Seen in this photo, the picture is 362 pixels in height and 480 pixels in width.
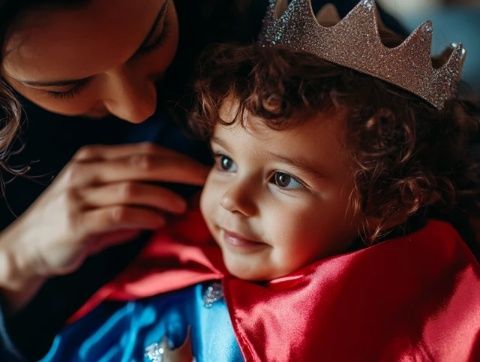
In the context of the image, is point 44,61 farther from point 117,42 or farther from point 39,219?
point 39,219

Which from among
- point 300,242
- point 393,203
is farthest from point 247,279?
point 393,203

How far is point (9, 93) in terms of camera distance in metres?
0.65

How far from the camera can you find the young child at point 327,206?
2.29 ft

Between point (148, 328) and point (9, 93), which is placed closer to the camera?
point (9, 93)

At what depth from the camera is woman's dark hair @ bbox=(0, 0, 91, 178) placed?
562mm

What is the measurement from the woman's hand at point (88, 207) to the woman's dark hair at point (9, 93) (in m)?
0.07

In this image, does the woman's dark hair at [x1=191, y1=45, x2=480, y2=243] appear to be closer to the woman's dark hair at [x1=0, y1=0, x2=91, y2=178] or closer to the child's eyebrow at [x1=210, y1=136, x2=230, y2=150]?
the child's eyebrow at [x1=210, y1=136, x2=230, y2=150]

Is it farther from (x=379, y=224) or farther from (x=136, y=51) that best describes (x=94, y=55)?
(x=379, y=224)

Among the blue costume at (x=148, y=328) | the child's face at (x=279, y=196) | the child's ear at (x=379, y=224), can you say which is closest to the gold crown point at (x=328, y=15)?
the child's face at (x=279, y=196)

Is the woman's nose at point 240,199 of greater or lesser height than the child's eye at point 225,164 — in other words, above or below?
above

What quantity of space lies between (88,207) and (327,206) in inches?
11.6

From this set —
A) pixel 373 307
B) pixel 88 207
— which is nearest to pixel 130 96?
pixel 88 207

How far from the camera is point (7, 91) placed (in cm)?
65

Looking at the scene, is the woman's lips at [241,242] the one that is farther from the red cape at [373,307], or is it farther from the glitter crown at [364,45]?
the glitter crown at [364,45]
